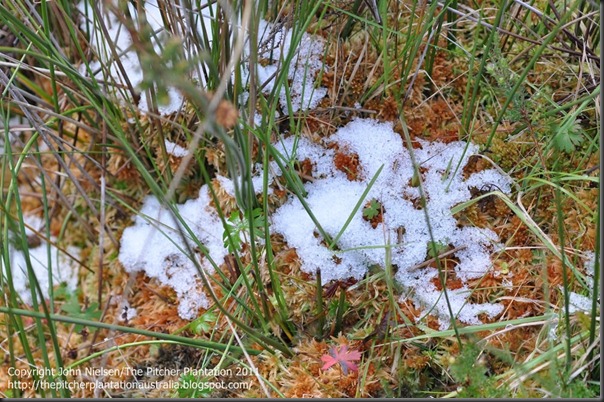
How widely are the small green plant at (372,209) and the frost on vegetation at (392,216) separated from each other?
0.06 ft

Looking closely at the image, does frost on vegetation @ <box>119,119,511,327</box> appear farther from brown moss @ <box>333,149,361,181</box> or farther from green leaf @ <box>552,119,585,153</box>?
green leaf @ <box>552,119,585,153</box>

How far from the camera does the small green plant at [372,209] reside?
1.40 metres

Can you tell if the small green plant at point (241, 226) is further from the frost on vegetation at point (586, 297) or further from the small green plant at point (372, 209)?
the frost on vegetation at point (586, 297)

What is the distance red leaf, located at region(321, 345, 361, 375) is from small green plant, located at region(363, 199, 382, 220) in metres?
0.35

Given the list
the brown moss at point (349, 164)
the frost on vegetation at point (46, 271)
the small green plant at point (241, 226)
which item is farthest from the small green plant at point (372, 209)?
the frost on vegetation at point (46, 271)

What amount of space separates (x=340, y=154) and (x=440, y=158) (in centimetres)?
28

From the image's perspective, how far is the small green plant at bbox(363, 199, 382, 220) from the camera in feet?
Result: 4.59

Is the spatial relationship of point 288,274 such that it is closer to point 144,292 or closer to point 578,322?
point 144,292

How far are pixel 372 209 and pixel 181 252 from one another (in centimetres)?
59

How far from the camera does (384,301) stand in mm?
1339

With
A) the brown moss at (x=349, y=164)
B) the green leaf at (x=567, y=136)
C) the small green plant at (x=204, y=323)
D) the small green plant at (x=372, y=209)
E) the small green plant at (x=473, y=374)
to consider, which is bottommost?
the small green plant at (x=473, y=374)

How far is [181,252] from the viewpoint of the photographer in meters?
1.58

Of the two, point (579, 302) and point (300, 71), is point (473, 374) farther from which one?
point (300, 71)

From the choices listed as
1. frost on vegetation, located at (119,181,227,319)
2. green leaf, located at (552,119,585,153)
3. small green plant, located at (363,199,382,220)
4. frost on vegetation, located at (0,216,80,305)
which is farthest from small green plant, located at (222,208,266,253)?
green leaf, located at (552,119,585,153)
